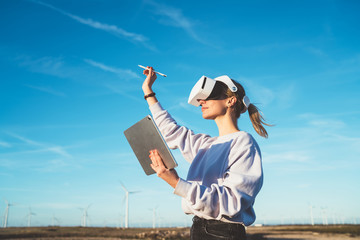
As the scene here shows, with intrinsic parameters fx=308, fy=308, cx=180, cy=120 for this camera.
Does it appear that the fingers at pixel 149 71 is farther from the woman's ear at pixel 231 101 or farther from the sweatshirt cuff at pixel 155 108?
the woman's ear at pixel 231 101

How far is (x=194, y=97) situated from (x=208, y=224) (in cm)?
117

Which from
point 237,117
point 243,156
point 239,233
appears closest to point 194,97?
point 237,117

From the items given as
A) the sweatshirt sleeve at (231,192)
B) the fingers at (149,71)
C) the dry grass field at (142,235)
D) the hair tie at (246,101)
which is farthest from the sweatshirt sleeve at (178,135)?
the dry grass field at (142,235)

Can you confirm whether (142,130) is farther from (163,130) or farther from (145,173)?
(163,130)

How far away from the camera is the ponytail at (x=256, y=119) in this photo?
304 cm

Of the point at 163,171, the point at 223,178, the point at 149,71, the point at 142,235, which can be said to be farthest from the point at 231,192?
the point at 142,235

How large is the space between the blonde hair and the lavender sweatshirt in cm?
37

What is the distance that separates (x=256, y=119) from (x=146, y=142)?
3.90 feet

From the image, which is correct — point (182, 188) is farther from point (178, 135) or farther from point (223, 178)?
point (178, 135)

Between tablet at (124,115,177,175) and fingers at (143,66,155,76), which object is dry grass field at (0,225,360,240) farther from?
tablet at (124,115,177,175)

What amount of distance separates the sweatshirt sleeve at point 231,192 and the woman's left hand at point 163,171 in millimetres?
55

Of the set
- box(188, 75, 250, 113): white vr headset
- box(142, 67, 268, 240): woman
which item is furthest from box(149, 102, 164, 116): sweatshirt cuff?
box(188, 75, 250, 113): white vr headset

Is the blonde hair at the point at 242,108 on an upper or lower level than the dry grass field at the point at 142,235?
upper

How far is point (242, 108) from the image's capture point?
3.04 metres
